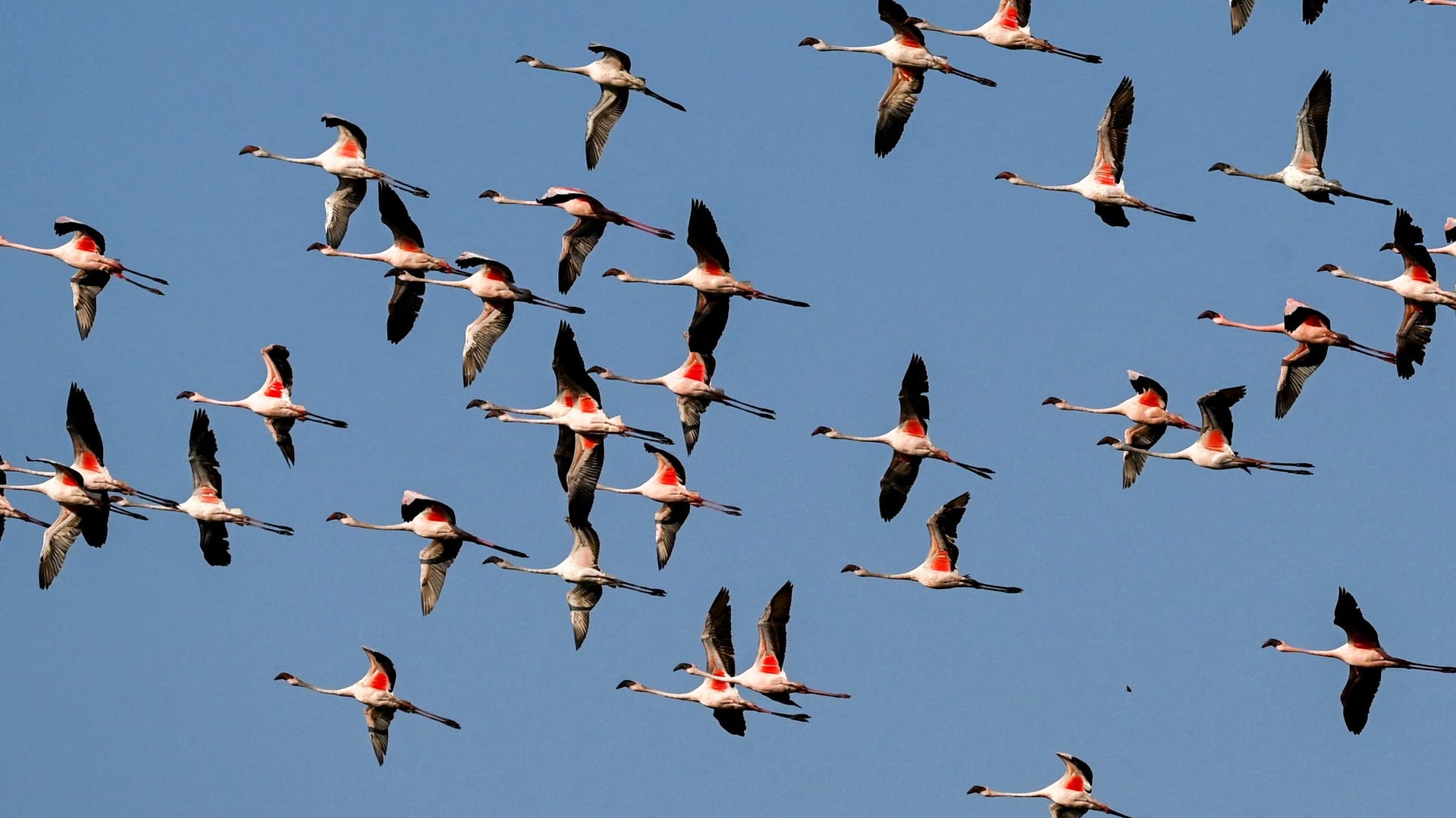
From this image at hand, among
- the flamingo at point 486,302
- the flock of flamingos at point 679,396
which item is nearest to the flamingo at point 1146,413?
the flock of flamingos at point 679,396

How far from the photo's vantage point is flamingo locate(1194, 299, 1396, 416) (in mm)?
47312

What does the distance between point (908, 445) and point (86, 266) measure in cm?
1585

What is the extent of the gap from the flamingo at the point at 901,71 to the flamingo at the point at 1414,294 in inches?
307

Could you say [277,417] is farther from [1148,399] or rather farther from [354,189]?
[1148,399]

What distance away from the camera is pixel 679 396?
166 ft

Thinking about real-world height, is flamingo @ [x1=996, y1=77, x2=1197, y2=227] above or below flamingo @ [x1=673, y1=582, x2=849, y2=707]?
above

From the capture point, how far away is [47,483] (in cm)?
4975

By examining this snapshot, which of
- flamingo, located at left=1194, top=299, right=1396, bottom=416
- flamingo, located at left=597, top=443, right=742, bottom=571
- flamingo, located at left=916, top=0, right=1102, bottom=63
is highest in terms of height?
flamingo, located at left=916, top=0, right=1102, bottom=63

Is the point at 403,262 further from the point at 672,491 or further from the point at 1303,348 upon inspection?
the point at 1303,348

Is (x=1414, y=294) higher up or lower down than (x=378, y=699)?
higher up

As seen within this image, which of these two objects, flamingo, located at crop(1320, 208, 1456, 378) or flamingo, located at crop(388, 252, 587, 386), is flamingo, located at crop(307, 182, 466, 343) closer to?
flamingo, located at crop(388, 252, 587, 386)

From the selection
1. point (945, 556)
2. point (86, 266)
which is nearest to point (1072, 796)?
point (945, 556)

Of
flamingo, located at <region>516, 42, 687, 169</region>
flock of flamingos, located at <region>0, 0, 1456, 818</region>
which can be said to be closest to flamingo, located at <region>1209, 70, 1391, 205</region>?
flock of flamingos, located at <region>0, 0, 1456, 818</region>

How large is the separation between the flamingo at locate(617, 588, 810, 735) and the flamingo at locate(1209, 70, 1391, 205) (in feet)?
41.8
